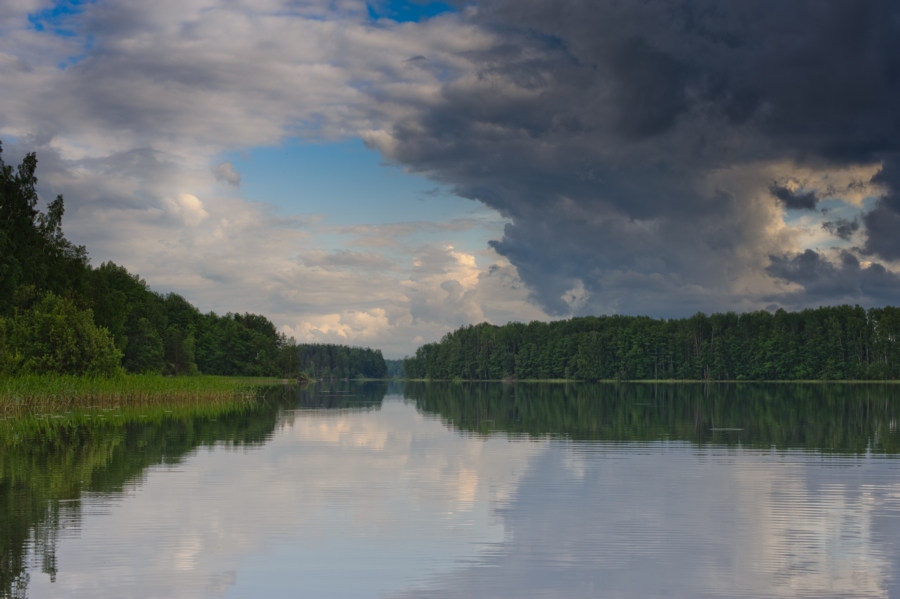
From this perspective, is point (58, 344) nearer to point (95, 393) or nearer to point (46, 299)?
point (46, 299)

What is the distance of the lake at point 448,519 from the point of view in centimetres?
1380

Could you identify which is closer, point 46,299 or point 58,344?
point 58,344

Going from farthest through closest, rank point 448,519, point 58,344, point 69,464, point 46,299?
point 46,299
point 58,344
point 69,464
point 448,519

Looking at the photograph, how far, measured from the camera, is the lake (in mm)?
13797

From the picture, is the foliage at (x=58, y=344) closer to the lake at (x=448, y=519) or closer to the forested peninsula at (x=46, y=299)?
the forested peninsula at (x=46, y=299)

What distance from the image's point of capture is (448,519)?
19.2 meters

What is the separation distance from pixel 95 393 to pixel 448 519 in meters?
52.4

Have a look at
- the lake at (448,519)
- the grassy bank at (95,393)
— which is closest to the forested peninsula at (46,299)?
the grassy bank at (95,393)

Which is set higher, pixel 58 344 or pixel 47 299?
pixel 47 299

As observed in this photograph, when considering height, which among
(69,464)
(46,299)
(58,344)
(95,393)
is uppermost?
(46,299)

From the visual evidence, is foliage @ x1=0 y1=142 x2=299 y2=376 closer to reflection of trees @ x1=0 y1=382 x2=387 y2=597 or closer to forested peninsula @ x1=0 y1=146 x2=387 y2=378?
forested peninsula @ x1=0 y1=146 x2=387 y2=378

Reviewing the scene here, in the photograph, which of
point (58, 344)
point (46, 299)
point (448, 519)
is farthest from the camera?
point (46, 299)

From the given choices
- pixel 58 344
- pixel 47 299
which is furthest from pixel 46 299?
pixel 58 344

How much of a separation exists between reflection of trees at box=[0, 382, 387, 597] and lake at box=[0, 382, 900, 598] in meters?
0.10
